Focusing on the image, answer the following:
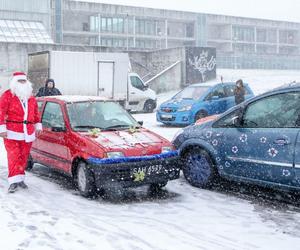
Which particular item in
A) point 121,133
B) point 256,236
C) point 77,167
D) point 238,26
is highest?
point 238,26

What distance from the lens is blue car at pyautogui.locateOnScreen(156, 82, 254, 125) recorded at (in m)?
16.0

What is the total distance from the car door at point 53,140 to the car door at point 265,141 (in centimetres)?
248

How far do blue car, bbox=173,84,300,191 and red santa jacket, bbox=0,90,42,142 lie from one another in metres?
2.44

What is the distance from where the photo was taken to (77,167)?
7.29m

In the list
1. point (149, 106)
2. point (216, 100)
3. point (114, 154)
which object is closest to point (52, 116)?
point (114, 154)

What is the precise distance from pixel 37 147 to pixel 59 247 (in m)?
3.95

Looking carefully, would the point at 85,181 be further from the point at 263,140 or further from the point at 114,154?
the point at 263,140

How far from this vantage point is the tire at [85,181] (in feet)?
22.7

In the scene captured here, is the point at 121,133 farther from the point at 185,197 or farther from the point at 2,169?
the point at 2,169

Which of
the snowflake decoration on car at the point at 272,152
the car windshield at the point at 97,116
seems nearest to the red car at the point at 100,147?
the car windshield at the point at 97,116

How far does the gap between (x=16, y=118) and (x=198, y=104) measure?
934 cm

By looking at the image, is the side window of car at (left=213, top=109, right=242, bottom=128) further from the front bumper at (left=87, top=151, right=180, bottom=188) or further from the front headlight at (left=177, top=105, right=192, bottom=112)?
the front headlight at (left=177, top=105, right=192, bottom=112)

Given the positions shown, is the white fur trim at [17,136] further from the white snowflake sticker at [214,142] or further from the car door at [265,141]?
the car door at [265,141]

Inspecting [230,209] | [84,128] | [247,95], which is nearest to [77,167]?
[84,128]
